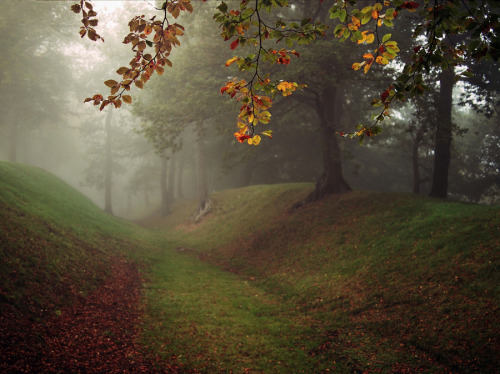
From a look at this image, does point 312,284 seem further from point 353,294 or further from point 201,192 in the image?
point 201,192

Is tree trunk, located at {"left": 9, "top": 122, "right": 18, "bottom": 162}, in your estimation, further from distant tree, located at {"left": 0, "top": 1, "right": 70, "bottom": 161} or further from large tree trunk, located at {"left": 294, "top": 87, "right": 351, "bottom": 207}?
large tree trunk, located at {"left": 294, "top": 87, "right": 351, "bottom": 207}

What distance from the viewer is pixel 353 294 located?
27.7ft

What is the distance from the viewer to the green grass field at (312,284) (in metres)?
5.73

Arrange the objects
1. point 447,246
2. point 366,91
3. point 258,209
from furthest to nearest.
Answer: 1. point 366,91
2. point 258,209
3. point 447,246

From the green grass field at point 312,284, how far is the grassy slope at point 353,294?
0.03 m

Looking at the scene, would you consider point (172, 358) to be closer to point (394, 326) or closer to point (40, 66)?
point (394, 326)

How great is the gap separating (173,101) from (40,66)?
1983 centimetres

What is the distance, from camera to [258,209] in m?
19.8

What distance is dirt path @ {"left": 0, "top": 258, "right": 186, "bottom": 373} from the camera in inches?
177

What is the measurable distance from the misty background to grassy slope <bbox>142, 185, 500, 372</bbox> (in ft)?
13.2

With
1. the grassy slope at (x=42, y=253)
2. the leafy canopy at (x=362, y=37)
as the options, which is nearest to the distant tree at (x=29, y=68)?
the grassy slope at (x=42, y=253)

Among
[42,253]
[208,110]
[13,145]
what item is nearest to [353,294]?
[42,253]

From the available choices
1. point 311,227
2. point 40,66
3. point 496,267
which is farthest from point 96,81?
point 496,267

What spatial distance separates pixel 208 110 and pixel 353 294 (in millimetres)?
11347
